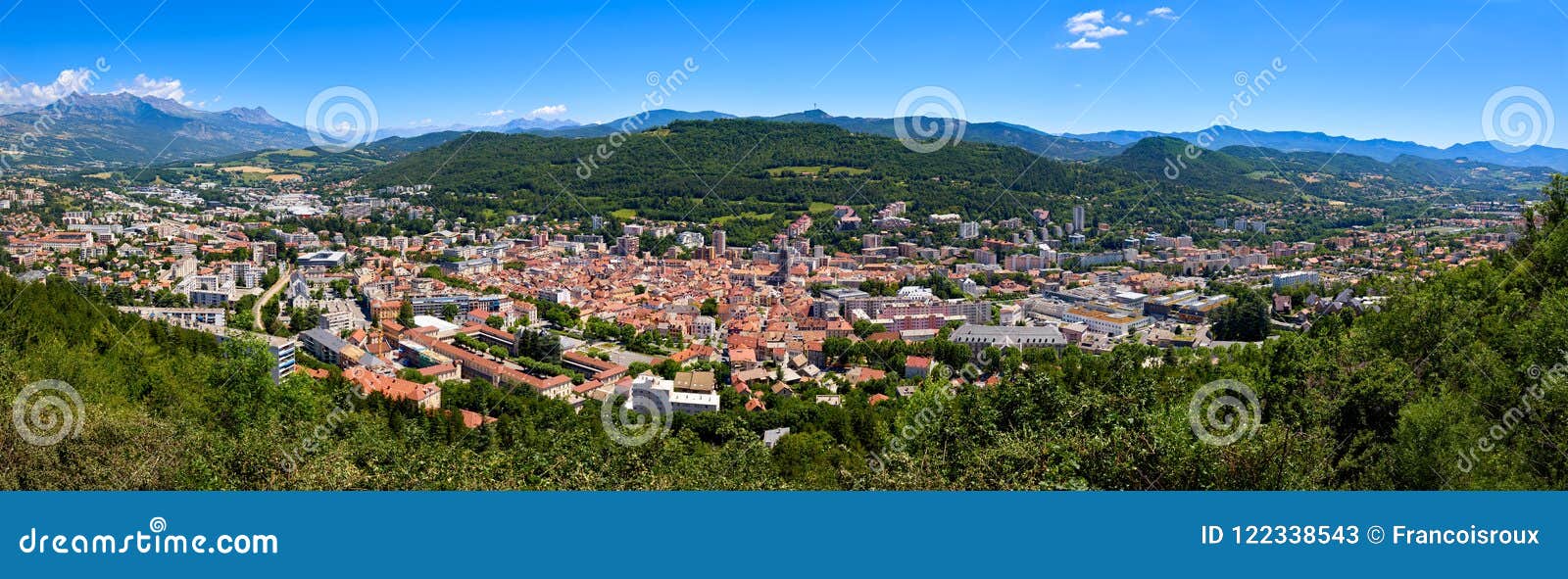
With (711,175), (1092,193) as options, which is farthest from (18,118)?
(1092,193)

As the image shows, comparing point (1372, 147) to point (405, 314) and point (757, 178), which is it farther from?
point (405, 314)

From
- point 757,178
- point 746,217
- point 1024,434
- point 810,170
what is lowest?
point 1024,434

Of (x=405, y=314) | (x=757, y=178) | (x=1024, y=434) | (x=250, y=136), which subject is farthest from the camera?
(x=250, y=136)

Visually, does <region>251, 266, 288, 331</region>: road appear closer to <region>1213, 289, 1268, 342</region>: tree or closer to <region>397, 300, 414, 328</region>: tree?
<region>397, 300, 414, 328</region>: tree

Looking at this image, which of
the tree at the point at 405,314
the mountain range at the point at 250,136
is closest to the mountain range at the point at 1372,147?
the mountain range at the point at 250,136

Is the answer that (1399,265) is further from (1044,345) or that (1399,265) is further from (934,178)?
(934,178)

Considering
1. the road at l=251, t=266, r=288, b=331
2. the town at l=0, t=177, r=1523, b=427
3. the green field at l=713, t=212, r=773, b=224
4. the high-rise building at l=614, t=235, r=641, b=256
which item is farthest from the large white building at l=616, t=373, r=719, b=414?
the green field at l=713, t=212, r=773, b=224

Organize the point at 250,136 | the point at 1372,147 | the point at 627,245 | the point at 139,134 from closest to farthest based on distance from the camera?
the point at 627,245 < the point at 139,134 < the point at 250,136 < the point at 1372,147

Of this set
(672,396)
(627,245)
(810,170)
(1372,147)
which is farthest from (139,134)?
(1372,147)

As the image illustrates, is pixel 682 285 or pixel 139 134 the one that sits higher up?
pixel 139 134
